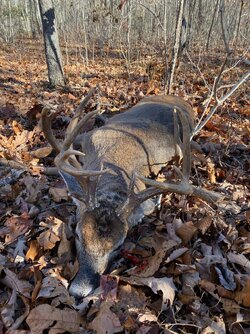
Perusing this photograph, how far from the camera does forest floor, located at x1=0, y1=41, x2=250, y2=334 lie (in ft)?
8.79

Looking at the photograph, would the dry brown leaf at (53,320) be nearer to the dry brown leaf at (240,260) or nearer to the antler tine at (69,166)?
the antler tine at (69,166)

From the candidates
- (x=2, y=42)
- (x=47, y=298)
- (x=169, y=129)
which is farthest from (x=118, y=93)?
(x=2, y=42)

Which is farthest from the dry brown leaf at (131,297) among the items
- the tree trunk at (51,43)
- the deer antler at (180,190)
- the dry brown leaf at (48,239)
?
the tree trunk at (51,43)

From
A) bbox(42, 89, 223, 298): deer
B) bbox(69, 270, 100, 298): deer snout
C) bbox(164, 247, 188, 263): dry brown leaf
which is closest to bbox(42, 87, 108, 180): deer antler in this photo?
bbox(42, 89, 223, 298): deer

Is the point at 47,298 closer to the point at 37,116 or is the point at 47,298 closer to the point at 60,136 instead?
the point at 60,136

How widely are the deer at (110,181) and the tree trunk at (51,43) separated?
3970 millimetres

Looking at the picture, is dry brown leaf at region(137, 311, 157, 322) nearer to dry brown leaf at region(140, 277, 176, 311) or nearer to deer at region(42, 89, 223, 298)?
dry brown leaf at region(140, 277, 176, 311)

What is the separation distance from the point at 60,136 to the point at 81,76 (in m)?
5.51

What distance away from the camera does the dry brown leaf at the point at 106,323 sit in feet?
8.45

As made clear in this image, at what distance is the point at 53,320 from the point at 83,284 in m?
0.40

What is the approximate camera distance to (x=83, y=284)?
9.71 feet

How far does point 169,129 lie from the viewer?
5230mm

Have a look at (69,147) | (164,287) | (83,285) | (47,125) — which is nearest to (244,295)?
(164,287)

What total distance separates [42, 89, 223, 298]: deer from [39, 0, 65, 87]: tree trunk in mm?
3970
